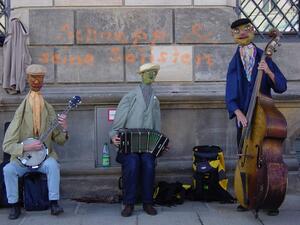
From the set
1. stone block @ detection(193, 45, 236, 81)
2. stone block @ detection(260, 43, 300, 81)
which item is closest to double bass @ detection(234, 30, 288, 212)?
stone block @ detection(193, 45, 236, 81)

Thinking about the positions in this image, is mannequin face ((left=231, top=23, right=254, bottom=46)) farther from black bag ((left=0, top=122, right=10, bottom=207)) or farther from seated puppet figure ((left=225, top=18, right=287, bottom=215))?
black bag ((left=0, top=122, right=10, bottom=207))

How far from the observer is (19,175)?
19.7ft

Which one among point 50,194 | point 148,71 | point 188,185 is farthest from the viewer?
point 188,185

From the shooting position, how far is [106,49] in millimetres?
7043

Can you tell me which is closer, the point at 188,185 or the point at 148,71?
the point at 148,71

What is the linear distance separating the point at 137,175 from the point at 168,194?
1.91 ft

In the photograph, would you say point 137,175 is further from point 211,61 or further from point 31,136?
point 211,61

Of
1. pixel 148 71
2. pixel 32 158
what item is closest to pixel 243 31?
pixel 148 71

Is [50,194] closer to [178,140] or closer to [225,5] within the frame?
[178,140]

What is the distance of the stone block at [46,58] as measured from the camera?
6.98m

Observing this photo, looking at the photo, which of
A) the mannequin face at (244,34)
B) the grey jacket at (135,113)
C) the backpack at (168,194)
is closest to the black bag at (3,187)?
the grey jacket at (135,113)

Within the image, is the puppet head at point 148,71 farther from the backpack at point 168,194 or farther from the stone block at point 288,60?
the stone block at point 288,60

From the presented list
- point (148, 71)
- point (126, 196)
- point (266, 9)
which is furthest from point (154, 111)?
point (266, 9)

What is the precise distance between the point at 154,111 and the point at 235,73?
100 centimetres
